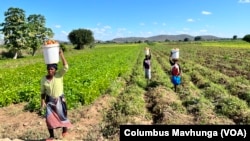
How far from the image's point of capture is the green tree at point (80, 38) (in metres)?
102

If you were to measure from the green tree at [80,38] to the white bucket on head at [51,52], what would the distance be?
314 ft

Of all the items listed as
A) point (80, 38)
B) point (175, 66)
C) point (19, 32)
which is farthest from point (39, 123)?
point (80, 38)

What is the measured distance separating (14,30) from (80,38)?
48.1 metres

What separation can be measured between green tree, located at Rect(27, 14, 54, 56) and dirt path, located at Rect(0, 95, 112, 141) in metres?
46.5

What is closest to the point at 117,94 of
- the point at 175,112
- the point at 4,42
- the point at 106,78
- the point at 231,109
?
the point at 106,78

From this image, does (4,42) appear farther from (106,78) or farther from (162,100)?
(162,100)

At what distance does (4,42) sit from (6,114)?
44.4m

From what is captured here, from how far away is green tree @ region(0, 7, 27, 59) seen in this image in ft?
174

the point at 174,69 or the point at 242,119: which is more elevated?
the point at 174,69

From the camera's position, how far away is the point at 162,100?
38.8 feet

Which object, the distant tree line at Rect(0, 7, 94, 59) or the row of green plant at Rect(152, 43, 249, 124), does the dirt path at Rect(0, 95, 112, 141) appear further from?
the distant tree line at Rect(0, 7, 94, 59)

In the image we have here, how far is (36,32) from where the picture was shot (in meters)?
61.0

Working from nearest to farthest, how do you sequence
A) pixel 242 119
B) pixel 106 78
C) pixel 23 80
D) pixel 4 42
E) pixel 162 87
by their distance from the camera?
pixel 242 119 → pixel 162 87 → pixel 106 78 → pixel 23 80 → pixel 4 42

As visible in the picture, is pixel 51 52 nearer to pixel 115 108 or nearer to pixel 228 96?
pixel 115 108
